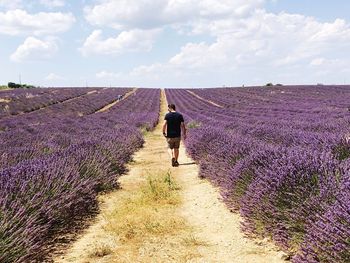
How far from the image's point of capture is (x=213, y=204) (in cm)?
567

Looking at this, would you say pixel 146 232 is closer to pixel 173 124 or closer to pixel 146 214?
pixel 146 214

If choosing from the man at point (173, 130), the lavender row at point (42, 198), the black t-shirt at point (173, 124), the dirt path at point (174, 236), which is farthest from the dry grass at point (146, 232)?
the black t-shirt at point (173, 124)

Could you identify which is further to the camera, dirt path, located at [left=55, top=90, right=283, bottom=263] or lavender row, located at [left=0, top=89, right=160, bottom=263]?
dirt path, located at [left=55, top=90, right=283, bottom=263]

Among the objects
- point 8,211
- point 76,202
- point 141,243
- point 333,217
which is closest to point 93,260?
point 141,243

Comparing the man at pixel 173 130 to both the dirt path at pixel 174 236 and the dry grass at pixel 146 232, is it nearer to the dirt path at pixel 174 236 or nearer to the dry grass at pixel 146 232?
the dirt path at pixel 174 236

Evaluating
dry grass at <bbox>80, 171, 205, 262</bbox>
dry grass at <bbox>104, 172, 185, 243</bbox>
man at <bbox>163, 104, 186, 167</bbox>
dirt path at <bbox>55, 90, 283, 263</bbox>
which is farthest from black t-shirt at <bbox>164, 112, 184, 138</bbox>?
dry grass at <bbox>80, 171, 205, 262</bbox>

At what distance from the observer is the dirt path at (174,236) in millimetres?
3766

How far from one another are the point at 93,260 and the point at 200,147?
5.94m

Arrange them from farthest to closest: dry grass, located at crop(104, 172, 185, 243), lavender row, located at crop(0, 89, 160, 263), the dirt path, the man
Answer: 1. the man
2. dry grass, located at crop(104, 172, 185, 243)
3. the dirt path
4. lavender row, located at crop(0, 89, 160, 263)

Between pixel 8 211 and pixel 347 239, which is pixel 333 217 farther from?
pixel 8 211

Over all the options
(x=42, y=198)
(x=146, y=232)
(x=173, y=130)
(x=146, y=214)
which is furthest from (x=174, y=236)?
(x=173, y=130)

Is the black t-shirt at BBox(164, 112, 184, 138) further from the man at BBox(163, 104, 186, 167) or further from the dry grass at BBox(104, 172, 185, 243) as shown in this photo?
the dry grass at BBox(104, 172, 185, 243)

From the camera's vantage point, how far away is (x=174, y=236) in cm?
433

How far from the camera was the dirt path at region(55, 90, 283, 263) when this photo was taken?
12.4 ft
